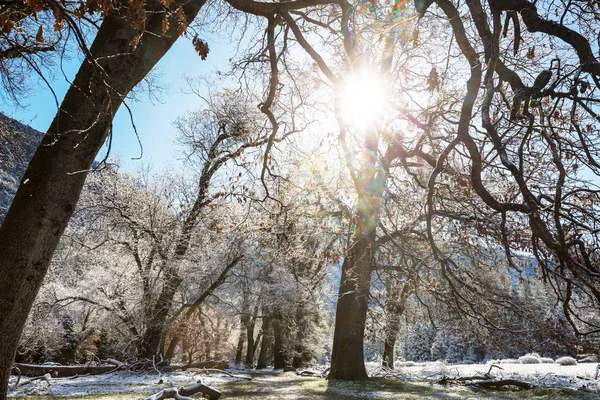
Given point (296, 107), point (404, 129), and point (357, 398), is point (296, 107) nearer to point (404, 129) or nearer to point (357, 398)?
point (404, 129)

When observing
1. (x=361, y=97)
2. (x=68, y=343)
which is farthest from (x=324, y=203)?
(x=68, y=343)

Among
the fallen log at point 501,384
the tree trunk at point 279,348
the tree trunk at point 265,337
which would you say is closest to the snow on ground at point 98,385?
the fallen log at point 501,384

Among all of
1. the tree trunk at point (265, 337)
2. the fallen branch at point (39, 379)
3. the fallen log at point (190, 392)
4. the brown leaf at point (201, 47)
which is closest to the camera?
the brown leaf at point (201, 47)

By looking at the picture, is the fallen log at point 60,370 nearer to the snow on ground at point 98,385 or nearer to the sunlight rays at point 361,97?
the snow on ground at point 98,385

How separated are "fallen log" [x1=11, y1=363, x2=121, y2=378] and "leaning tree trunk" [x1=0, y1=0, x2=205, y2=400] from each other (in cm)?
987

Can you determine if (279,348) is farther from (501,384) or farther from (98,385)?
(501,384)

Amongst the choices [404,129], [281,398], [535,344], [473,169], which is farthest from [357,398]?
[473,169]

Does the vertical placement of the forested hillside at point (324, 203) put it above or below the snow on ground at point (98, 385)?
above

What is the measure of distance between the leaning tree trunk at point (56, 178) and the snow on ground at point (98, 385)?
576 centimetres

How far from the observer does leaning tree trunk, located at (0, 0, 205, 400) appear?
9.57 ft

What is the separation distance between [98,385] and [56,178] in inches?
358

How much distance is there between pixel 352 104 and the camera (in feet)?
20.0

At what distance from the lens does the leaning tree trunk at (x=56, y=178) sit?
2918 millimetres

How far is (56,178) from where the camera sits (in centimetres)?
320
